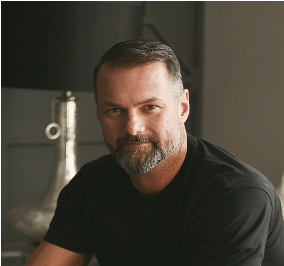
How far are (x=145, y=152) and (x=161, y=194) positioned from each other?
12cm

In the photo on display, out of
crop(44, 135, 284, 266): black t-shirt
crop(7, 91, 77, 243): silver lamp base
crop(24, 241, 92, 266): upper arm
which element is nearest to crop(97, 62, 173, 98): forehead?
crop(44, 135, 284, 266): black t-shirt

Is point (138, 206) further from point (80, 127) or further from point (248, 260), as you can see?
point (80, 127)

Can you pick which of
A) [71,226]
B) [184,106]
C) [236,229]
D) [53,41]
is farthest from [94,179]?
[53,41]

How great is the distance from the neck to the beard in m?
0.04

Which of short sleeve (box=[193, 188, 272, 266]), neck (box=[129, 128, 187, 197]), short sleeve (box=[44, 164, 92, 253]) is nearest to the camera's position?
short sleeve (box=[193, 188, 272, 266])

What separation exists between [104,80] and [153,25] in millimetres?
1413

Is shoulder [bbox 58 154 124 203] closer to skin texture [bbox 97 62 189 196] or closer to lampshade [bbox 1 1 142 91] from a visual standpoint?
skin texture [bbox 97 62 189 196]

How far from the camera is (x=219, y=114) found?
2152 millimetres

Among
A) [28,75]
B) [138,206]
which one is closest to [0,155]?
[28,75]

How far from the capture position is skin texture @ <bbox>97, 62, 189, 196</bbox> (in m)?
0.98

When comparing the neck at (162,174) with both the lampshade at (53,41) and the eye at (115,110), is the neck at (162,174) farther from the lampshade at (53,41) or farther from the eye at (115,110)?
the lampshade at (53,41)

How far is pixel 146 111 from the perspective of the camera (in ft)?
3.28

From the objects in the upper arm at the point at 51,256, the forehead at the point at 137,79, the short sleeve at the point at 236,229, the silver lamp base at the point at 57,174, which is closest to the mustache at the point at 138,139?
the forehead at the point at 137,79

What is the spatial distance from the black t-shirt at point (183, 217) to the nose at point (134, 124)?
0.17m
